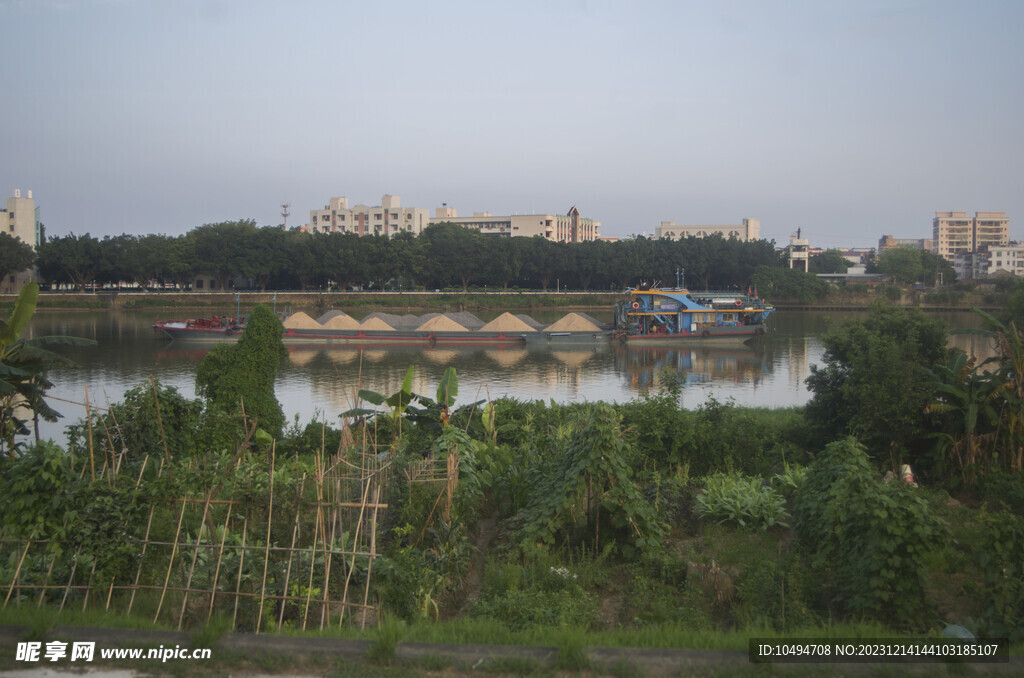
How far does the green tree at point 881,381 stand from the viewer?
9.30m

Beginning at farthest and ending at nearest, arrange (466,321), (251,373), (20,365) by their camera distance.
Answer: (466,321) → (251,373) → (20,365)

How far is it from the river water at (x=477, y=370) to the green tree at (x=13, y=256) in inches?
584

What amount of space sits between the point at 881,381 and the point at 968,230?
11717 cm

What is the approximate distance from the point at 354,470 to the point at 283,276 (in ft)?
184

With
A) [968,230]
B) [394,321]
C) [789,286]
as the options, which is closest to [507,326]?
[394,321]

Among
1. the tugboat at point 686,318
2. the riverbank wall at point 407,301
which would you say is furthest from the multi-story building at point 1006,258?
the tugboat at point 686,318

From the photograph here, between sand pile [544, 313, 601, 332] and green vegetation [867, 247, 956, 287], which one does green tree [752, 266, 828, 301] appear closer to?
green vegetation [867, 247, 956, 287]

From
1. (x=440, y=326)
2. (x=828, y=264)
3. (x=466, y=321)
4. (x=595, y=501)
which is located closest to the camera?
(x=595, y=501)

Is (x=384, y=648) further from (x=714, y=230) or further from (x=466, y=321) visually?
(x=714, y=230)

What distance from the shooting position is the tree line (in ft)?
181

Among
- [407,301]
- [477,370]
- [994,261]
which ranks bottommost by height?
[477,370]

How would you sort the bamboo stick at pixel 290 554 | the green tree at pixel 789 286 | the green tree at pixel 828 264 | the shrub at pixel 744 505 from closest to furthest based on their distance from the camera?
the bamboo stick at pixel 290 554 → the shrub at pixel 744 505 → the green tree at pixel 789 286 → the green tree at pixel 828 264

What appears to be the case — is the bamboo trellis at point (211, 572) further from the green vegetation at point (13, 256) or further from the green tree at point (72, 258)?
the green tree at point (72, 258)

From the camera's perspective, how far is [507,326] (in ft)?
109
